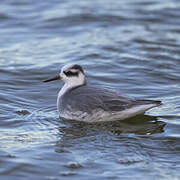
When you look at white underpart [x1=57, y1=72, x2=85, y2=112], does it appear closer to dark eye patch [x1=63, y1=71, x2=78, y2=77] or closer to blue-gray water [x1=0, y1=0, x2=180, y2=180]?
dark eye patch [x1=63, y1=71, x2=78, y2=77]

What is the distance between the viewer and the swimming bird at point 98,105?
26.5 feet

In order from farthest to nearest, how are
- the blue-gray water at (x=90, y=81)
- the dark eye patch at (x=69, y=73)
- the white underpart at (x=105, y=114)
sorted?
1. the dark eye patch at (x=69, y=73)
2. the white underpart at (x=105, y=114)
3. the blue-gray water at (x=90, y=81)

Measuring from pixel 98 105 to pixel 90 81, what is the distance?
9.15 feet

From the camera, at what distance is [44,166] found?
6395 mm

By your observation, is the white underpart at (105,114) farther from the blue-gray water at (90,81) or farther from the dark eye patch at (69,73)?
the dark eye patch at (69,73)

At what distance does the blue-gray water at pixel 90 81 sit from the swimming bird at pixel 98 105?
18 cm

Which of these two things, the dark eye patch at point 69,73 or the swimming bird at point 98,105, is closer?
the swimming bird at point 98,105

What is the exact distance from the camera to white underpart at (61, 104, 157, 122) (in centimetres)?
806

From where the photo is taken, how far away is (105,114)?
8148 mm

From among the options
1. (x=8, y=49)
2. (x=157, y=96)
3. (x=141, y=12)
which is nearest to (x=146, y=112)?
(x=157, y=96)

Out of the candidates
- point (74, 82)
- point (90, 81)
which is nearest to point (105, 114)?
point (74, 82)

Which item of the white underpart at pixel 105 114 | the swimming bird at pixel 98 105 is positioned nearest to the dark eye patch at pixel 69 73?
the swimming bird at pixel 98 105

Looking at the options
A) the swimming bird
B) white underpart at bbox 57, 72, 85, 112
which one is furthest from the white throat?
the swimming bird

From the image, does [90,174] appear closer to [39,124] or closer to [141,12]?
[39,124]
